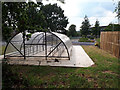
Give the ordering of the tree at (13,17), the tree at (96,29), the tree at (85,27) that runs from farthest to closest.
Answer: the tree at (85,27)
the tree at (96,29)
the tree at (13,17)

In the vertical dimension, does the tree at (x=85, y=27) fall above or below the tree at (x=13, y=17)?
above

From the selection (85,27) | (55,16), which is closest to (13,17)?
(55,16)

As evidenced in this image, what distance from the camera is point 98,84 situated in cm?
377

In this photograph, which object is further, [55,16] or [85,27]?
[85,27]

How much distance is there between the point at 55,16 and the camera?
3684 centimetres

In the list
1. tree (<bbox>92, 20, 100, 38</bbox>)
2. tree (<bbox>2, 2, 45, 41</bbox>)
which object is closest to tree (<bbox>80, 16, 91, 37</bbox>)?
tree (<bbox>92, 20, 100, 38</bbox>)

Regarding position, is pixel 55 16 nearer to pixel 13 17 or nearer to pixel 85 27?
pixel 85 27

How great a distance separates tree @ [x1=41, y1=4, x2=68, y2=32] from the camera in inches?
1389

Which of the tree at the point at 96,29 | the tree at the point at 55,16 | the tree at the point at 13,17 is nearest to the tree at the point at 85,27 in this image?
the tree at the point at 96,29

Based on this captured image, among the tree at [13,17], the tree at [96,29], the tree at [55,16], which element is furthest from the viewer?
the tree at [96,29]

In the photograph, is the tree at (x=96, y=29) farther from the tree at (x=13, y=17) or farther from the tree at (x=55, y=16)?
the tree at (x=13, y=17)

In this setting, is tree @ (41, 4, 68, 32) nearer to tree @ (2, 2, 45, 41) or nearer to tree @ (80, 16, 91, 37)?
tree @ (80, 16, 91, 37)

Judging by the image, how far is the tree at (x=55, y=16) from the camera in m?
35.3

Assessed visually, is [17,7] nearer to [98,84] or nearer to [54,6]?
[98,84]
